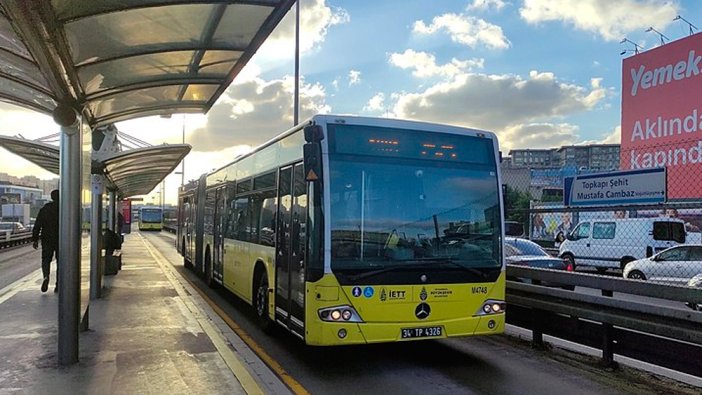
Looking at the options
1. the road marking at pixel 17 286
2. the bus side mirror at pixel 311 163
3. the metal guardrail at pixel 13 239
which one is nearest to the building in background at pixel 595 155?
the metal guardrail at pixel 13 239

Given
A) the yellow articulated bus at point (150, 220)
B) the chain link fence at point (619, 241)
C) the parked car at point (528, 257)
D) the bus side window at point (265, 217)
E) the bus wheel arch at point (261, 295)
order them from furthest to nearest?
the yellow articulated bus at point (150, 220) < the chain link fence at point (619, 241) < the parked car at point (528, 257) < the bus wheel arch at point (261, 295) < the bus side window at point (265, 217)

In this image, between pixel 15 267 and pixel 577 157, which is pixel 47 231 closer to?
pixel 15 267

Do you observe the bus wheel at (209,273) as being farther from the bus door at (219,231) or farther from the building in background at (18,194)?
the building in background at (18,194)

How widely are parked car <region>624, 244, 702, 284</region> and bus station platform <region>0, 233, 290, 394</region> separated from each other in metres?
12.4

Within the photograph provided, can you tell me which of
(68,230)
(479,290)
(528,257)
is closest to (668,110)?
(528,257)

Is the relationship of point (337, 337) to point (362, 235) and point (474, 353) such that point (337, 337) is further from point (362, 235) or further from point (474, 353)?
point (474, 353)

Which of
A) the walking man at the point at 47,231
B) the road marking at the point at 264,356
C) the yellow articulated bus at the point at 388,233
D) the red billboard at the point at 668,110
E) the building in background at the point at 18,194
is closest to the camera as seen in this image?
the road marking at the point at 264,356

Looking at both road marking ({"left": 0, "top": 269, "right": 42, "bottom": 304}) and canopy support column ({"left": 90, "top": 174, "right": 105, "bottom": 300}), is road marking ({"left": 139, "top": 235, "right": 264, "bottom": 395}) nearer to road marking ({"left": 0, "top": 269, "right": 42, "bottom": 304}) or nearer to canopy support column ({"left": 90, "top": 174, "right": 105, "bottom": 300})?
canopy support column ({"left": 90, "top": 174, "right": 105, "bottom": 300})

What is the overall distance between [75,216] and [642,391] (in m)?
6.28

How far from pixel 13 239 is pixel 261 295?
94.3 feet

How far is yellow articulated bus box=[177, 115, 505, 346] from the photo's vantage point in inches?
262

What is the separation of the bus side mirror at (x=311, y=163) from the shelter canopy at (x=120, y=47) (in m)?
1.33

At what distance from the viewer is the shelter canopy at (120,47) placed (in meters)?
5.08

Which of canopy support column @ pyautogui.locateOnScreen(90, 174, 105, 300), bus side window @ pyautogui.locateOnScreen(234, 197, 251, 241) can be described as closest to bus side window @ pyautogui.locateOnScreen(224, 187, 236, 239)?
bus side window @ pyautogui.locateOnScreen(234, 197, 251, 241)
